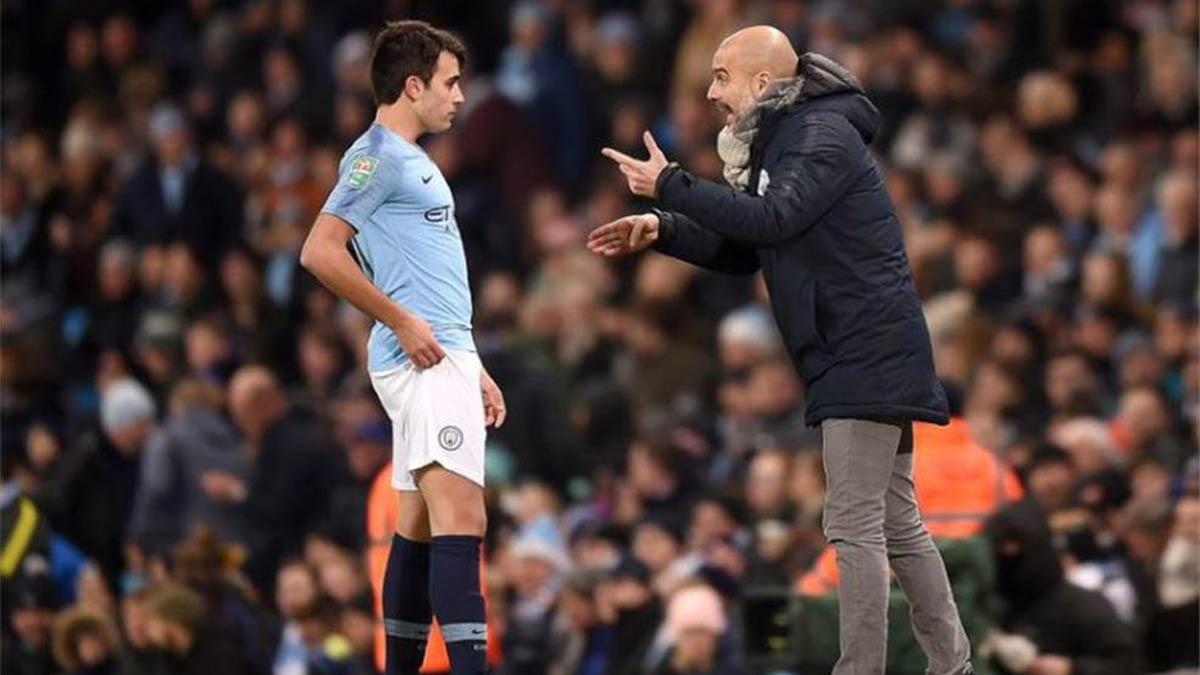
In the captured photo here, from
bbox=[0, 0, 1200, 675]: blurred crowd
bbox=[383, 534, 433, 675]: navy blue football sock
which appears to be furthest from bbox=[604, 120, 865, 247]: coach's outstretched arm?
bbox=[0, 0, 1200, 675]: blurred crowd

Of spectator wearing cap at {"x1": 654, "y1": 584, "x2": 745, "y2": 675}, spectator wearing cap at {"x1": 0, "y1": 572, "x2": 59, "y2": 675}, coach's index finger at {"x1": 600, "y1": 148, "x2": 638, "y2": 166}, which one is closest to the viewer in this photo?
coach's index finger at {"x1": 600, "y1": 148, "x2": 638, "y2": 166}

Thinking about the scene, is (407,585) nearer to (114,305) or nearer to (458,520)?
(458,520)

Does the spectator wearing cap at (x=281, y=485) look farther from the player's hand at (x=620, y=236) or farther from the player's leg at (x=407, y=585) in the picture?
the player's hand at (x=620, y=236)

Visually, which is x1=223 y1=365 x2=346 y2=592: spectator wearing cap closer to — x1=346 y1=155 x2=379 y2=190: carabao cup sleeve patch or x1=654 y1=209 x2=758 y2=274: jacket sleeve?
x1=654 y1=209 x2=758 y2=274: jacket sleeve

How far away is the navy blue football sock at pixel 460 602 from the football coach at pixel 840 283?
0.90 meters

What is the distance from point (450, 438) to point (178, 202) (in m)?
11.2

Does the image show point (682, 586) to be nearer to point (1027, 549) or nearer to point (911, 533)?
point (1027, 549)

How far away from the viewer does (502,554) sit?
1247cm

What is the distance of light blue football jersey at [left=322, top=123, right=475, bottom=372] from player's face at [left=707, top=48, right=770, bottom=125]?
0.79m

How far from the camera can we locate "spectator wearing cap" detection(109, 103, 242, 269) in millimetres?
18219

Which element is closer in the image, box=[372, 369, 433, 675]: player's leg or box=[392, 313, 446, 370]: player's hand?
box=[392, 313, 446, 370]: player's hand

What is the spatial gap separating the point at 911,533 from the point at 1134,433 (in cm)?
529

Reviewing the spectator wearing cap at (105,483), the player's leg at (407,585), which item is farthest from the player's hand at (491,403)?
the spectator wearing cap at (105,483)

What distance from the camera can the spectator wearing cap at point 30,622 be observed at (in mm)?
11453
